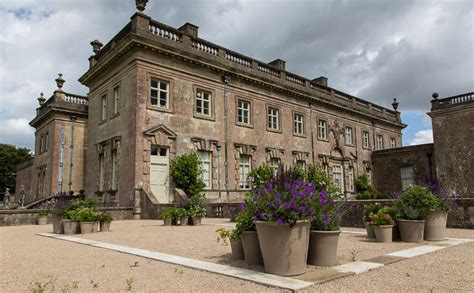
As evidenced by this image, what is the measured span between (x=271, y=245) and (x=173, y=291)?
1376mm

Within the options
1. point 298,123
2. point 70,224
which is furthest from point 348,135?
point 70,224

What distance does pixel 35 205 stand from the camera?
22.2m

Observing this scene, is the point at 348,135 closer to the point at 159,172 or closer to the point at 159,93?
the point at 159,93

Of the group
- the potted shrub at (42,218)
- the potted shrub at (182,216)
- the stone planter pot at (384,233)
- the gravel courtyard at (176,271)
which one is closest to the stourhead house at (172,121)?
the potted shrub at (42,218)

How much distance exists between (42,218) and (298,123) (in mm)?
16627

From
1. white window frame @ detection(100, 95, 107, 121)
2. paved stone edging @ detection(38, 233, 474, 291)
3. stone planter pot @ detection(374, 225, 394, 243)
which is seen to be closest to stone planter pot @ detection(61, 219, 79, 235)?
paved stone edging @ detection(38, 233, 474, 291)

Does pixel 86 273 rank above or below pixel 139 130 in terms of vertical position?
below

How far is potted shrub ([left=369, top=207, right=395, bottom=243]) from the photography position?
7871 millimetres

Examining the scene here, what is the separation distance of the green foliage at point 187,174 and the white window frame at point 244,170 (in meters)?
3.83

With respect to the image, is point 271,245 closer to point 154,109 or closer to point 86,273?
point 86,273

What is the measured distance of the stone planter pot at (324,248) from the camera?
17.1 feet

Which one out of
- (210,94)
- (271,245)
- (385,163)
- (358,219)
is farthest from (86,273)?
(385,163)

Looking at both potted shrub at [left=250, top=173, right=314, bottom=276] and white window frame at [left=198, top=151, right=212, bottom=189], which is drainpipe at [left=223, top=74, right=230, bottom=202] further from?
potted shrub at [left=250, top=173, right=314, bottom=276]

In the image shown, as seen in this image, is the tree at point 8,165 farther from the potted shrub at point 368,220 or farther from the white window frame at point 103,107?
the potted shrub at point 368,220
